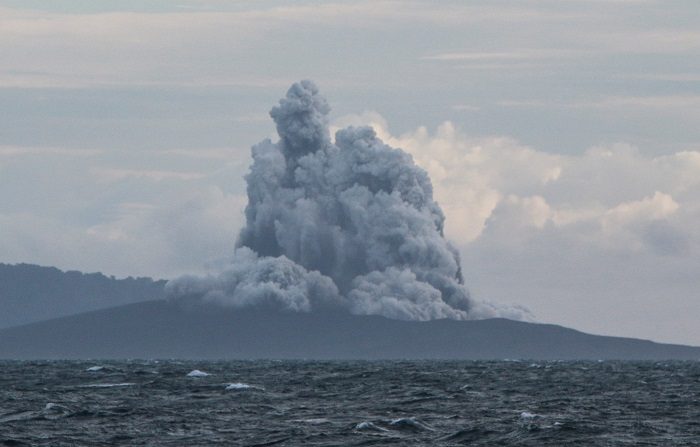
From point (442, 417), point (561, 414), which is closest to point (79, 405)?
point (442, 417)

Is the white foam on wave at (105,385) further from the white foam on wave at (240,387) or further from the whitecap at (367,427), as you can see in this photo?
the whitecap at (367,427)

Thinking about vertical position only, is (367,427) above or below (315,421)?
below

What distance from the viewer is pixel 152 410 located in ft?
291

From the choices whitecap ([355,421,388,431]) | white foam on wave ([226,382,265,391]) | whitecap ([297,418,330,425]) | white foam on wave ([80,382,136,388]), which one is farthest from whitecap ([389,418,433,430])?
white foam on wave ([80,382,136,388])

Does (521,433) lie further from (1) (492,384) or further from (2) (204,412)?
(1) (492,384)

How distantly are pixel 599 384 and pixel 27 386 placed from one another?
50.8m

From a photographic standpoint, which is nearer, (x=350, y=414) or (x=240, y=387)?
(x=350, y=414)

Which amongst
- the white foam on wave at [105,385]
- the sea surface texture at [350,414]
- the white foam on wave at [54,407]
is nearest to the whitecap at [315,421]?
the sea surface texture at [350,414]

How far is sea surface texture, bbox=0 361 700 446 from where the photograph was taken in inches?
2753

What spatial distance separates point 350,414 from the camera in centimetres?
8550

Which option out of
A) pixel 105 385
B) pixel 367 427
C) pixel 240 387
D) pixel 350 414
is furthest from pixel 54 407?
pixel 105 385

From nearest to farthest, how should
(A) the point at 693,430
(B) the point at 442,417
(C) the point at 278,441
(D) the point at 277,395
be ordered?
(C) the point at 278,441, (A) the point at 693,430, (B) the point at 442,417, (D) the point at 277,395

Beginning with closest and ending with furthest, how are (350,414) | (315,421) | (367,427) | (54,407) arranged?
1. (367,427)
2. (315,421)
3. (350,414)
4. (54,407)

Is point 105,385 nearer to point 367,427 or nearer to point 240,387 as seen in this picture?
point 240,387
